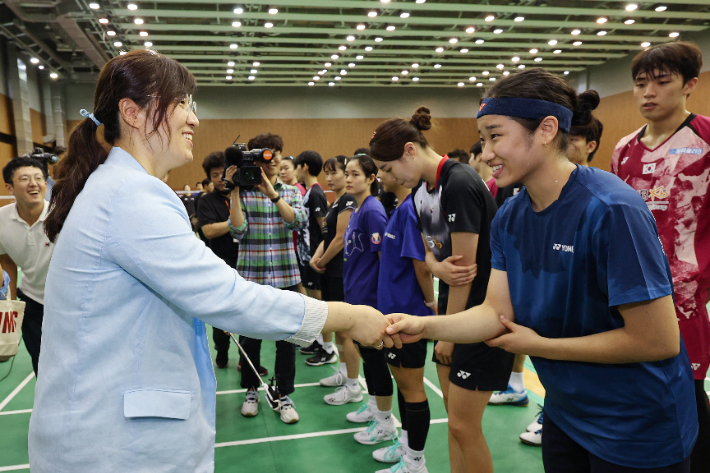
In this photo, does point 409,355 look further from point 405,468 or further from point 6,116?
point 6,116

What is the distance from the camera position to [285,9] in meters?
12.5

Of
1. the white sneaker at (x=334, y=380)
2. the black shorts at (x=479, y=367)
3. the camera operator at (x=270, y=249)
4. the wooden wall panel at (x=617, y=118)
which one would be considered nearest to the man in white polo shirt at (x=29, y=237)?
the camera operator at (x=270, y=249)

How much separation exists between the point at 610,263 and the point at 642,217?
0.15 m

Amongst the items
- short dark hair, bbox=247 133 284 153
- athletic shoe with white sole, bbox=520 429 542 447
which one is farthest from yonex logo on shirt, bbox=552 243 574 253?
short dark hair, bbox=247 133 284 153

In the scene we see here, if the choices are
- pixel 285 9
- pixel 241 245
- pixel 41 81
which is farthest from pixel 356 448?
pixel 41 81

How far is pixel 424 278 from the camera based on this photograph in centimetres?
277

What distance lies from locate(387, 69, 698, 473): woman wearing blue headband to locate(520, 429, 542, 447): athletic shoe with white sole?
2001mm

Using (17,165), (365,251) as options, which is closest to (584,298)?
(365,251)

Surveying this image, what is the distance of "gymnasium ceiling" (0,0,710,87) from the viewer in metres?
11.9

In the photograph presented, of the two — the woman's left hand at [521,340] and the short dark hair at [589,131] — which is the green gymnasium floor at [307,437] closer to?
the woman's left hand at [521,340]

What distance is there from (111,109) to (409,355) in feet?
6.60

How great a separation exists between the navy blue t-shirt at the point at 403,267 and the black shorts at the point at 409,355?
20 cm

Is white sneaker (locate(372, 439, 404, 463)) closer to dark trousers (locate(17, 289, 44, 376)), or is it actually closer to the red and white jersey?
the red and white jersey

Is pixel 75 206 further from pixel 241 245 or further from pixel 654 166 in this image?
pixel 241 245
